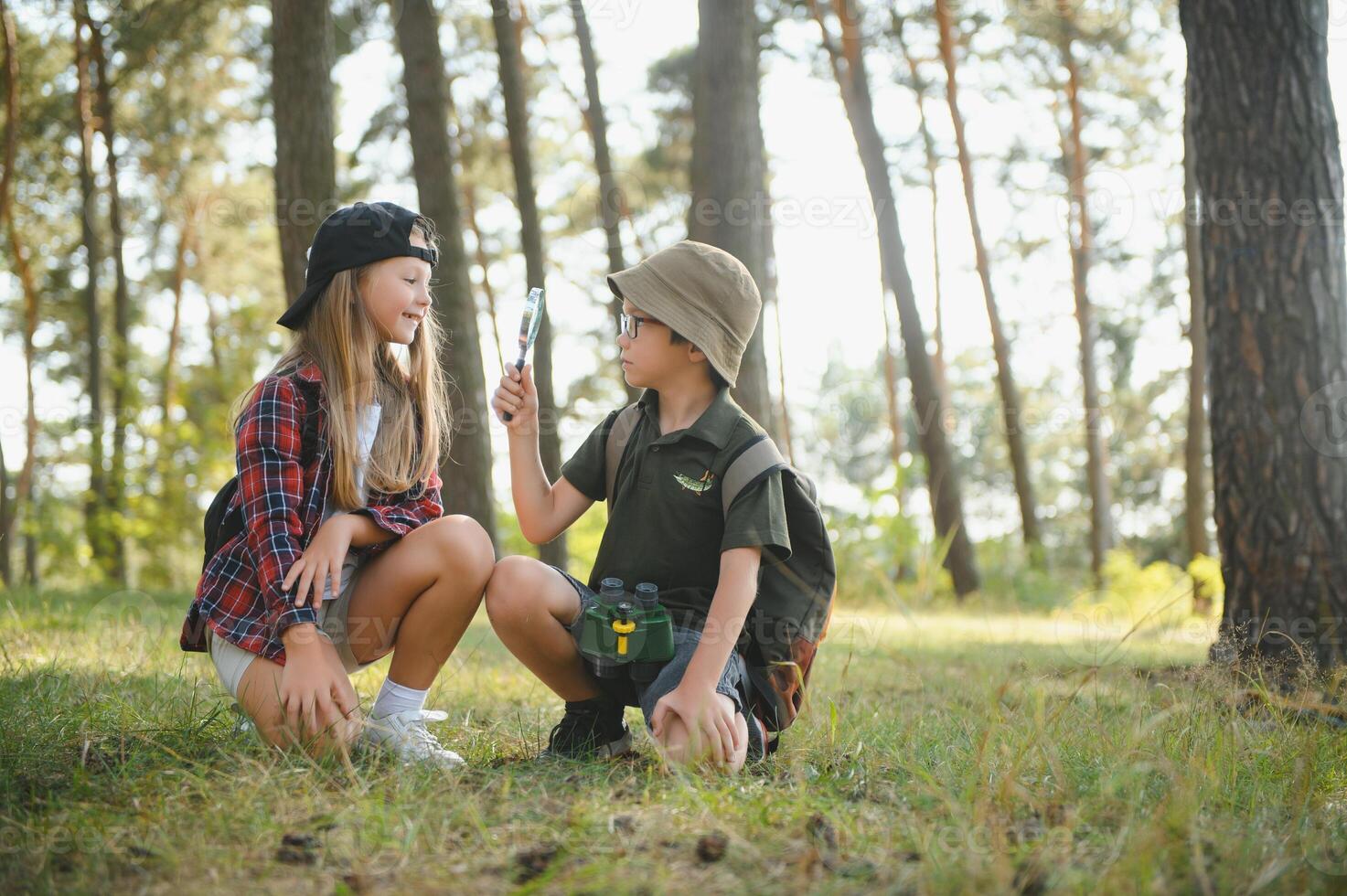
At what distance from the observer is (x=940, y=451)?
440 inches

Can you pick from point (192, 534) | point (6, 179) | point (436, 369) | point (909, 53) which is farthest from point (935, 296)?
point (436, 369)

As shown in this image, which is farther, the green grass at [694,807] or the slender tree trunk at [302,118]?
the slender tree trunk at [302,118]

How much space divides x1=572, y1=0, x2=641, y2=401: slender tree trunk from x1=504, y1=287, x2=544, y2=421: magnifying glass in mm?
5324

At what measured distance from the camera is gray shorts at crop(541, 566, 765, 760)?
2.68m

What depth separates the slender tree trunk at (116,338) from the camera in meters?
11.3

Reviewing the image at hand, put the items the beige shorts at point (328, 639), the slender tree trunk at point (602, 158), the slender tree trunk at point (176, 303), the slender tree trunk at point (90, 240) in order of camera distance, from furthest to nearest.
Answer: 1. the slender tree trunk at point (176, 303)
2. the slender tree trunk at point (90, 240)
3. the slender tree trunk at point (602, 158)
4. the beige shorts at point (328, 639)

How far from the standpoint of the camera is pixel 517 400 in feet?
9.29

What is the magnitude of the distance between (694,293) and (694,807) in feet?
4.40

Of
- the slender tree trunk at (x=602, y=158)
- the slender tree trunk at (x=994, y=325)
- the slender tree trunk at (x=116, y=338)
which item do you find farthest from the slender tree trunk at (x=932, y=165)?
the slender tree trunk at (x=116, y=338)

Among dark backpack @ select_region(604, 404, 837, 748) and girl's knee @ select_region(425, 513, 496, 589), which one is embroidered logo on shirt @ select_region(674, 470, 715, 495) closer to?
dark backpack @ select_region(604, 404, 837, 748)

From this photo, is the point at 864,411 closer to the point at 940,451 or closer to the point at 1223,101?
the point at 940,451

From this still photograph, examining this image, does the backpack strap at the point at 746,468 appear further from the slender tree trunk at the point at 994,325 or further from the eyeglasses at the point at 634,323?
the slender tree trunk at the point at 994,325

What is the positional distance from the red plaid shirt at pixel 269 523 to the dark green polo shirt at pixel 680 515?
2.01 feet

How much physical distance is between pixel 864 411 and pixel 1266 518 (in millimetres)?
18084
